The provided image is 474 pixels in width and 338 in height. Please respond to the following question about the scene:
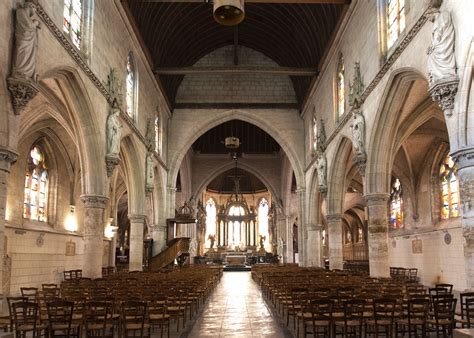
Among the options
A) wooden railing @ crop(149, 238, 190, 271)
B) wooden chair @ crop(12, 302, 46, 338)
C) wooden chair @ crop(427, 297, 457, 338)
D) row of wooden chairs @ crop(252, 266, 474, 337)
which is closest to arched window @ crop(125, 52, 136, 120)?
wooden railing @ crop(149, 238, 190, 271)

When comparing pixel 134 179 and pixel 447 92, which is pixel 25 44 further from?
pixel 134 179

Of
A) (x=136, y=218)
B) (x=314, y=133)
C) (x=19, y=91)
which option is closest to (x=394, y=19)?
(x=19, y=91)

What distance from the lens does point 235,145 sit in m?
35.2

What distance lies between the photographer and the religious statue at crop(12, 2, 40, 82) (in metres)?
11.2

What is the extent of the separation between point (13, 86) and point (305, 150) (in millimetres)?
26084

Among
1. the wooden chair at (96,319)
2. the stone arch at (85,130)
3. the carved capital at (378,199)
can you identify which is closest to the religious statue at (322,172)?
the carved capital at (378,199)

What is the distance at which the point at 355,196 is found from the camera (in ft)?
134

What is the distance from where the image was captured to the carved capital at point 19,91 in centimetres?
1099

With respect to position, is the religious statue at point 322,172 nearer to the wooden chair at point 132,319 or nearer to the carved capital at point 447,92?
the carved capital at point 447,92

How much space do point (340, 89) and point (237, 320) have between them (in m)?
15.4

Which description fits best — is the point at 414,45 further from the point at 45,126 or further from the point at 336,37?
the point at 45,126

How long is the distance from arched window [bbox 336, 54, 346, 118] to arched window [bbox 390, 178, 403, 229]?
6321 mm

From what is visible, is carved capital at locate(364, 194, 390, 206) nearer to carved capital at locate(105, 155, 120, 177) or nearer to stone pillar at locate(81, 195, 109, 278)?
carved capital at locate(105, 155, 120, 177)

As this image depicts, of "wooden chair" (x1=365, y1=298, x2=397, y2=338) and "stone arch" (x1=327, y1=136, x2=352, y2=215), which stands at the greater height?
"stone arch" (x1=327, y1=136, x2=352, y2=215)
